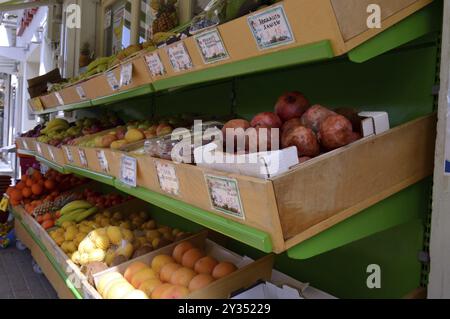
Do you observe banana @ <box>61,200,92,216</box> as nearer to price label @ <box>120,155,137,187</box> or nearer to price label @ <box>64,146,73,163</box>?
price label @ <box>64,146,73,163</box>

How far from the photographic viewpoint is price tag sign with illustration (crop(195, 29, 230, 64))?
48.9 inches

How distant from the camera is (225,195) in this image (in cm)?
103

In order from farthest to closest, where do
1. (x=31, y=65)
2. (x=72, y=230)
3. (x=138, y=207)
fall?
(x=31, y=65)
(x=138, y=207)
(x=72, y=230)

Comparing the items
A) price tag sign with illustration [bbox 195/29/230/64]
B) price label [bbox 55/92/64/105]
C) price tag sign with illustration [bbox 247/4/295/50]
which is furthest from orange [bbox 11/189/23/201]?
price tag sign with illustration [bbox 247/4/295/50]

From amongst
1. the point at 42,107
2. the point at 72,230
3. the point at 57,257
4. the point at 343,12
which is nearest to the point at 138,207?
the point at 72,230

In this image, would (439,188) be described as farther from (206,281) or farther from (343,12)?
(206,281)

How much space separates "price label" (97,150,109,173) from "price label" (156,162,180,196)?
24.8 inches

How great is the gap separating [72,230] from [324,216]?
209cm

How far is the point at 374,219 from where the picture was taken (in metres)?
1.06

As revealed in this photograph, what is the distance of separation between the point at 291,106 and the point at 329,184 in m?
0.39

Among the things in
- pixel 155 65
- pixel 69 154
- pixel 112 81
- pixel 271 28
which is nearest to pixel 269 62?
pixel 271 28

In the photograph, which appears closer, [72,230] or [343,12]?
[343,12]

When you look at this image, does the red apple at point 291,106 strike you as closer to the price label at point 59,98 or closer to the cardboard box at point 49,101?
the price label at point 59,98

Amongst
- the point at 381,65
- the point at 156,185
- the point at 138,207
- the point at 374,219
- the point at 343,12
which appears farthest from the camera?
the point at 138,207
